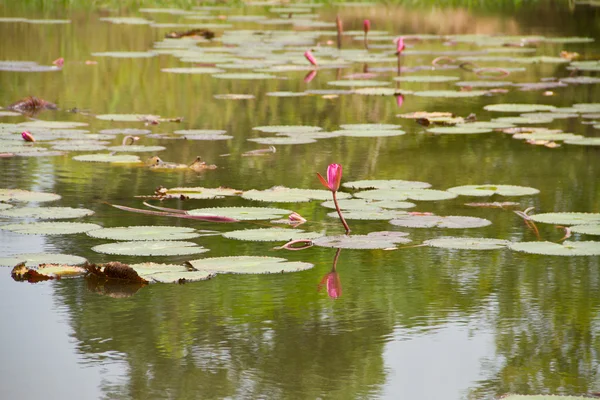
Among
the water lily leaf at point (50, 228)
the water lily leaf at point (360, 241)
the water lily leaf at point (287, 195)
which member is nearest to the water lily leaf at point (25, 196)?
the water lily leaf at point (50, 228)

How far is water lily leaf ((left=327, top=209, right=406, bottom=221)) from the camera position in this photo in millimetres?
4035

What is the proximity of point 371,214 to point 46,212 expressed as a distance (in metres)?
1.09

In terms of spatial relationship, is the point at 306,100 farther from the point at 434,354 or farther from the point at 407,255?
the point at 434,354

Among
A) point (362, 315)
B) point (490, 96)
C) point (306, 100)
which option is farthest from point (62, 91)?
point (362, 315)

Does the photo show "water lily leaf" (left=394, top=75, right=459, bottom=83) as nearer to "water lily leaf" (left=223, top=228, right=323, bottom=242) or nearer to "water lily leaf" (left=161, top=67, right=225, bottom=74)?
"water lily leaf" (left=161, top=67, right=225, bottom=74)

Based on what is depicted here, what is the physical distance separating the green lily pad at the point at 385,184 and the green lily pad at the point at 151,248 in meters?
1.09

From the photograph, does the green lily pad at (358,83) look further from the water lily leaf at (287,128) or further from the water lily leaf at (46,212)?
the water lily leaf at (46,212)

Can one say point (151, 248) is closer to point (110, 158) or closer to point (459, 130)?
point (110, 158)

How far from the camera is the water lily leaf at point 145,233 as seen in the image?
147 inches

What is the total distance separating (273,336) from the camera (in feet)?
9.35

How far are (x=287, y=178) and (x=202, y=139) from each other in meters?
1.10

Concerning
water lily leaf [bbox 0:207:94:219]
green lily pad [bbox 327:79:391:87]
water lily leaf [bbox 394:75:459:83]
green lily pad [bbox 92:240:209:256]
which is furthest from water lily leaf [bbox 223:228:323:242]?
water lily leaf [bbox 394:75:459:83]

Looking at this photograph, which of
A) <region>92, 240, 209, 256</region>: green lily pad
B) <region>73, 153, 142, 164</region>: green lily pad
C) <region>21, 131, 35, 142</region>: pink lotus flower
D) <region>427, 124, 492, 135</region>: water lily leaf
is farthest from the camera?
<region>427, 124, 492, 135</region>: water lily leaf

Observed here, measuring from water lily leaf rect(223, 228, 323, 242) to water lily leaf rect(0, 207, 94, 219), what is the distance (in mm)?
584
